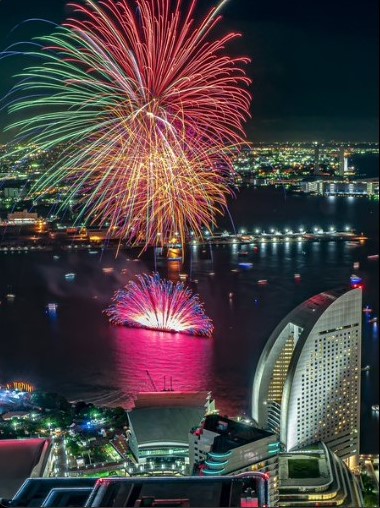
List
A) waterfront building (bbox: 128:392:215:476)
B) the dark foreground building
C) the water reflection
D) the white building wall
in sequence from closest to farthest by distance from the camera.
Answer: the dark foreground building, waterfront building (bbox: 128:392:215:476), the white building wall, the water reflection

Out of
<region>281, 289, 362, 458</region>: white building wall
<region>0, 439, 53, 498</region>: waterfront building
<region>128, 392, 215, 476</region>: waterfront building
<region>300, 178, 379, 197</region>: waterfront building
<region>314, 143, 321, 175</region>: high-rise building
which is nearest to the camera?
<region>0, 439, 53, 498</region>: waterfront building

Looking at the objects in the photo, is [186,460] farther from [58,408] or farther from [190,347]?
[190,347]

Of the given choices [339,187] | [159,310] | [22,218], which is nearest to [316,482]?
[159,310]

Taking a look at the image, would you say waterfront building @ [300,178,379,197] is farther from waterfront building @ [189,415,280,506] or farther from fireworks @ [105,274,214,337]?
waterfront building @ [189,415,280,506]

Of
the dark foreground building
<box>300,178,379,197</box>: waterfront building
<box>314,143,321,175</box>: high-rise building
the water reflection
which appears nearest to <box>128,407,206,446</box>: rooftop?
the water reflection

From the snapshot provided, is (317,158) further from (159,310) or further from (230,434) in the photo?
(230,434)

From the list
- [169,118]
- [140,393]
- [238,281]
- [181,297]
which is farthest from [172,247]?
[169,118]

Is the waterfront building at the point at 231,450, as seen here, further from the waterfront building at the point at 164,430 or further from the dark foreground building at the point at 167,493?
the dark foreground building at the point at 167,493
